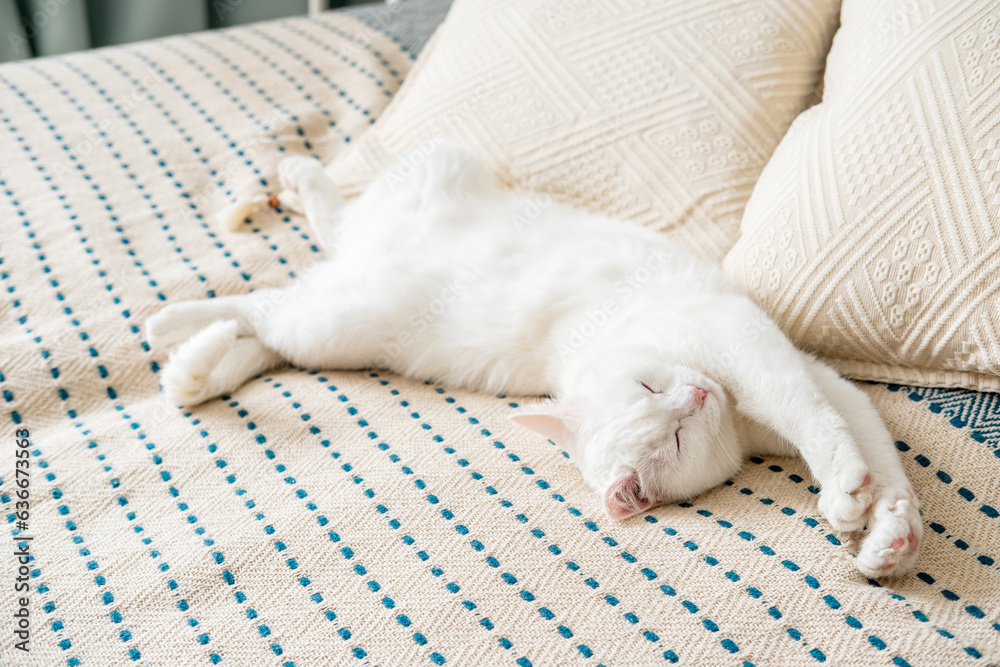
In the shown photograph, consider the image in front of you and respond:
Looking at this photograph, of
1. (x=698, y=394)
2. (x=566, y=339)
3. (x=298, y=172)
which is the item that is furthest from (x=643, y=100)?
(x=298, y=172)

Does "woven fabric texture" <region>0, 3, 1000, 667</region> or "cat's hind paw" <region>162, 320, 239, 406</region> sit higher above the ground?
"cat's hind paw" <region>162, 320, 239, 406</region>

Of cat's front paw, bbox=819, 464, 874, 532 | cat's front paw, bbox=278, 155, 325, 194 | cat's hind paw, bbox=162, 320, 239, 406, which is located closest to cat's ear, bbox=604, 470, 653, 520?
cat's front paw, bbox=819, 464, 874, 532

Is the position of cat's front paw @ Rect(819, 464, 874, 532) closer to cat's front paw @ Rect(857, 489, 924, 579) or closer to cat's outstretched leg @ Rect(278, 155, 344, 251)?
cat's front paw @ Rect(857, 489, 924, 579)

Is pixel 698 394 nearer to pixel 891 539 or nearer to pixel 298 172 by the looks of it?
pixel 891 539

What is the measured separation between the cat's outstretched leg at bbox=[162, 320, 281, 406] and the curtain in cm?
188

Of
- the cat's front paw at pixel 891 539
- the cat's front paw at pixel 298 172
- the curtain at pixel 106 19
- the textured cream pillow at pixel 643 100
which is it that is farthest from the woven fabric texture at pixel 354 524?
the curtain at pixel 106 19

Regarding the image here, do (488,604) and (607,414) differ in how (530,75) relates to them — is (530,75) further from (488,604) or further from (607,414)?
(488,604)

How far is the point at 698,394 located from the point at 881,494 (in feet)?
0.86

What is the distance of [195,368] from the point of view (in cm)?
122

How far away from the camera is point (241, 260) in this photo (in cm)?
153

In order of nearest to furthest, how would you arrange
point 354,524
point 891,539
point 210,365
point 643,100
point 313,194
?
point 891,539
point 354,524
point 210,365
point 643,100
point 313,194

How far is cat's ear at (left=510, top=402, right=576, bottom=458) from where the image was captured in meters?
1.13

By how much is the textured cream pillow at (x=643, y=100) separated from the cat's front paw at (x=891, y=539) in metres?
0.55

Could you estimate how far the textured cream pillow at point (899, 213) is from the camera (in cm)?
102
